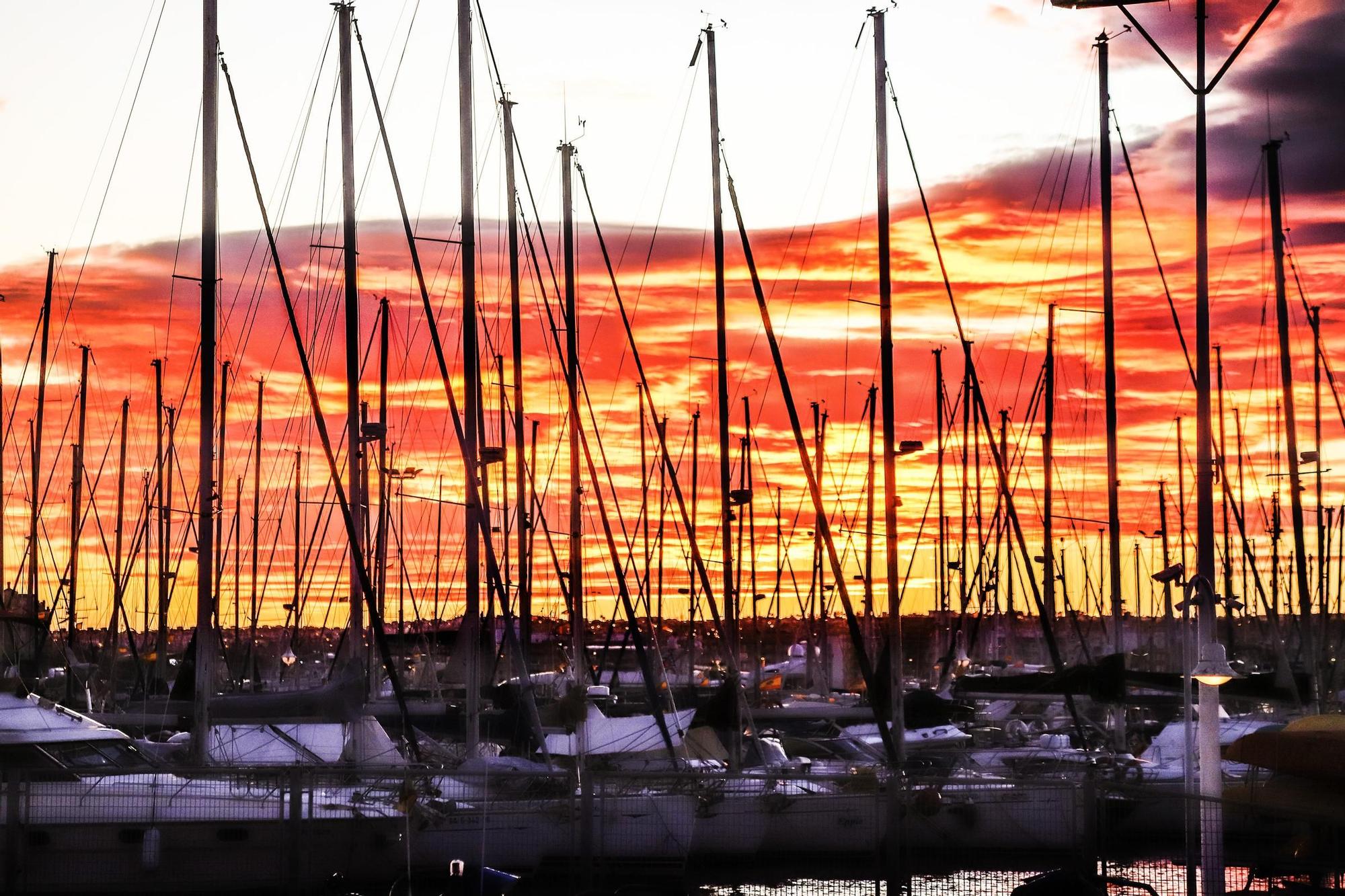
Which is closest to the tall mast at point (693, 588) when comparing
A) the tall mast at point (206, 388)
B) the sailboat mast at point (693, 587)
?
the sailboat mast at point (693, 587)

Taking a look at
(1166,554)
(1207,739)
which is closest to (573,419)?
(1207,739)

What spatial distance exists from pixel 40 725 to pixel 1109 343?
24.5 m

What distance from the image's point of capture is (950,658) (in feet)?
168

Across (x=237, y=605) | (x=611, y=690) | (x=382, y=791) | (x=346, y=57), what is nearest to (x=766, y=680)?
(x=611, y=690)

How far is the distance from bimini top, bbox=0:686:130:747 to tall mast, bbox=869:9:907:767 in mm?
13387

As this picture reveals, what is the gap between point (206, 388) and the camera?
27406mm

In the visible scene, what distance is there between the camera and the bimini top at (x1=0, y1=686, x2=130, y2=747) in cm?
2392

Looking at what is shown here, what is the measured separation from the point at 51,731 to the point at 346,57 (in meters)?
15.0

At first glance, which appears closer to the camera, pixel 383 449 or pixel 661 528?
pixel 383 449

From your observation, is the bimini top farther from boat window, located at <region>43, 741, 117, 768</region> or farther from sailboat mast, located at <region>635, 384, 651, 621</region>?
sailboat mast, located at <region>635, 384, 651, 621</region>

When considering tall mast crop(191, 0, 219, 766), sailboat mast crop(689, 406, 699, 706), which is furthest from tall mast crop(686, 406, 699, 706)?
tall mast crop(191, 0, 219, 766)

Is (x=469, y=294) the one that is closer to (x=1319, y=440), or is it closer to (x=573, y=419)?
(x=573, y=419)

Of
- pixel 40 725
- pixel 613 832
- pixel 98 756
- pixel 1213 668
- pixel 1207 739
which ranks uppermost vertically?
pixel 1213 668

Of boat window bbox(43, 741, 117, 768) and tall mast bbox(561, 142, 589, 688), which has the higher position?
tall mast bbox(561, 142, 589, 688)
